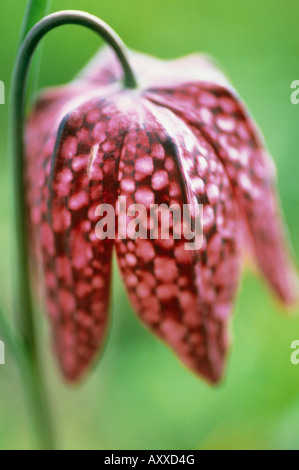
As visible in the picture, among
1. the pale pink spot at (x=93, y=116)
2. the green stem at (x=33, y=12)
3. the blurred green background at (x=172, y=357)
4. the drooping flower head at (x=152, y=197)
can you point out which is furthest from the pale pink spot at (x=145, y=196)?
the blurred green background at (x=172, y=357)

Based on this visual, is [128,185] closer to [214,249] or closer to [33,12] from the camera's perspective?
[214,249]

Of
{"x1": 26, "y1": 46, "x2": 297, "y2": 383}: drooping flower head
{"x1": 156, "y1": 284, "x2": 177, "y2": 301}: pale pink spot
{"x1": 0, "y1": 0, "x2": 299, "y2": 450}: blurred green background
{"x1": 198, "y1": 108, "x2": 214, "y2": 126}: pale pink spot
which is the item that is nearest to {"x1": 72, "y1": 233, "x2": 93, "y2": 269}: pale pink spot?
{"x1": 26, "y1": 46, "x2": 297, "y2": 383}: drooping flower head

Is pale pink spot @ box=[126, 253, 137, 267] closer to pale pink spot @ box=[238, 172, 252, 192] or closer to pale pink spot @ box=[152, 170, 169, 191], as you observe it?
pale pink spot @ box=[152, 170, 169, 191]

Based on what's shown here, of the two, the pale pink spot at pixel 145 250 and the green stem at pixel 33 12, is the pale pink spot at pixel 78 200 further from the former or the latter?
the green stem at pixel 33 12

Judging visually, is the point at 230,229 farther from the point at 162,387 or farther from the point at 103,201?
the point at 162,387

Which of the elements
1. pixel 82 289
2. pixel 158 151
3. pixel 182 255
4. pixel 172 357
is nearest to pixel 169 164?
pixel 158 151

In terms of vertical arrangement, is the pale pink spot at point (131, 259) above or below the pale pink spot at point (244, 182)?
below
